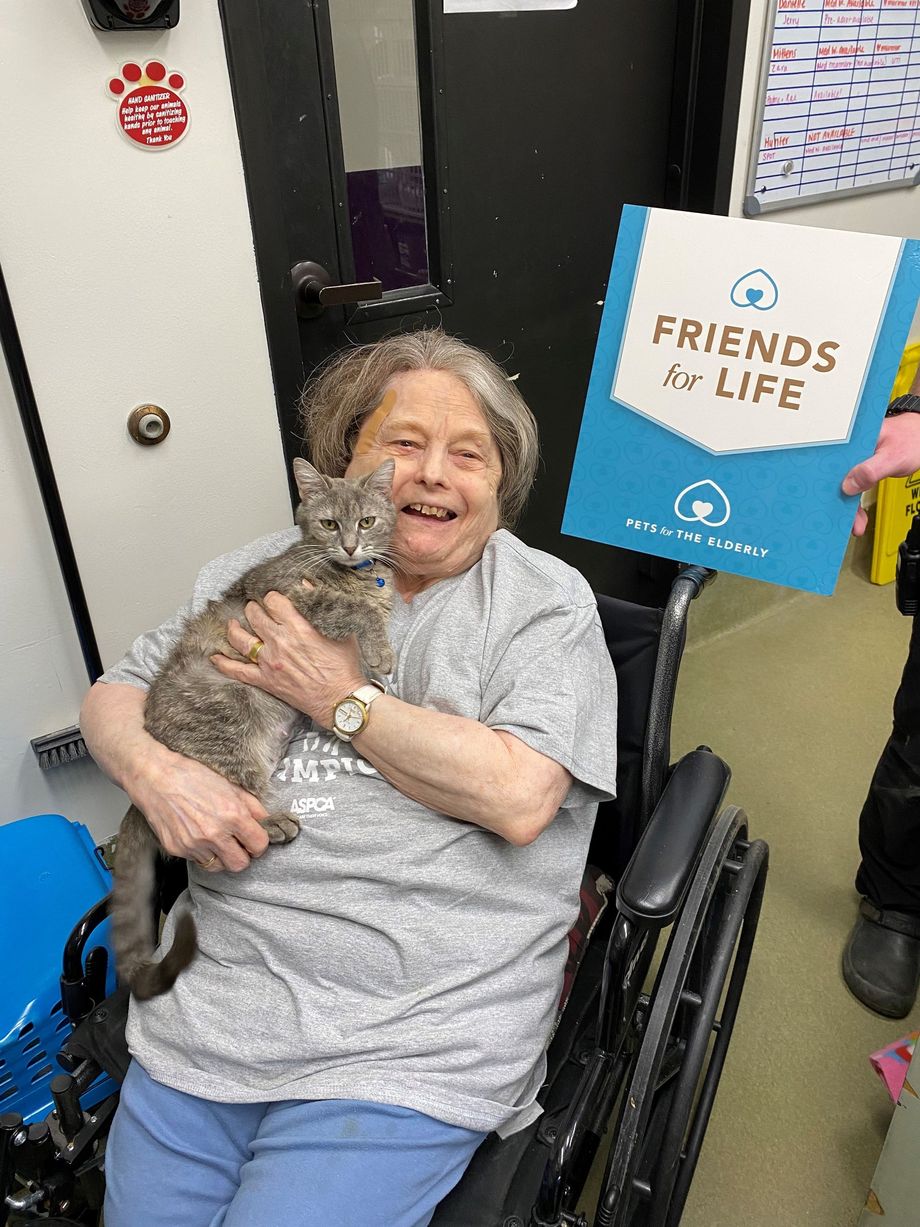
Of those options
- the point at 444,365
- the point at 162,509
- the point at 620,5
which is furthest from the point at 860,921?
the point at 620,5

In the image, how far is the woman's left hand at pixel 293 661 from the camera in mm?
1202

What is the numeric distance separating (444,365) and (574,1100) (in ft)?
3.51

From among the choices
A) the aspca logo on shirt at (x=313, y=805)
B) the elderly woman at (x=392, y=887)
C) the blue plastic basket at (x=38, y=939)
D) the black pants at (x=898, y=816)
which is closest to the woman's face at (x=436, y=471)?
the elderly woman at (x=392, y=887)

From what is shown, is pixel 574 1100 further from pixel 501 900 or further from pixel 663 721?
pixel 663 721

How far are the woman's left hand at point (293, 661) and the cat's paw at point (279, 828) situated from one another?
140 millimetres

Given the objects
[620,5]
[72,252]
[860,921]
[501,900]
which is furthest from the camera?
[620,5]

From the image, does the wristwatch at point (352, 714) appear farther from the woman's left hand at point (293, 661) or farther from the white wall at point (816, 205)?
the white wall at point (816, 205)

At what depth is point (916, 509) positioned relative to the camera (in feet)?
11.1

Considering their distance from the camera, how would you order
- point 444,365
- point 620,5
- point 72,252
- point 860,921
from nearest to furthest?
1. point 444,365
2. point 72,252
3. point 860,921
4. point 620,5

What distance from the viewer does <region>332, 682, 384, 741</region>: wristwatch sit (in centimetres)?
114

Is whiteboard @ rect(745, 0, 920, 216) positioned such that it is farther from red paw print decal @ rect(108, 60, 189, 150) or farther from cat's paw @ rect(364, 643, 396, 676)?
cat's paw @ rect(364, 643, 396, 676)

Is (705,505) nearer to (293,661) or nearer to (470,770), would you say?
(470,770)

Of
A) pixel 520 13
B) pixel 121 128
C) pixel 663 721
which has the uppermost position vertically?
pixel 520 13

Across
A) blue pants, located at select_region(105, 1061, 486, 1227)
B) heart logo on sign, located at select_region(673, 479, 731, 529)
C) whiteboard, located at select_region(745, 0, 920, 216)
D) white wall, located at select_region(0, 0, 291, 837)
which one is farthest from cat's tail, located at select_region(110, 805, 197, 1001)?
whiteboard, located at select_region(745, 0, 920, 216)
